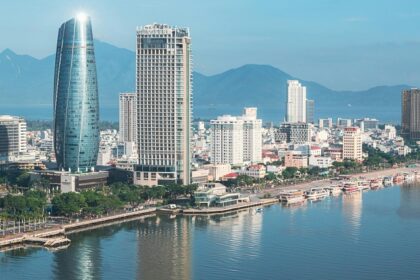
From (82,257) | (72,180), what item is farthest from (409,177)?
(82,257)

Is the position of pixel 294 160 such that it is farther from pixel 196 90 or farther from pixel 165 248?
pixel 196 90

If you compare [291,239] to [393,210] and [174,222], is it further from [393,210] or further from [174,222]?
[393,210]

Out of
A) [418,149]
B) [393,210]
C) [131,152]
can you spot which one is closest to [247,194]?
[393,210]

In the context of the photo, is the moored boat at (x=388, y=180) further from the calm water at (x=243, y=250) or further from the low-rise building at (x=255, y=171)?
the calm water at (x=243, y=250)

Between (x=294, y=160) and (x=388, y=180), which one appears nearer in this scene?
(x=388, y=180)

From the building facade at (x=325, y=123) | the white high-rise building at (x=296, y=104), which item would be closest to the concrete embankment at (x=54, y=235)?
the building facade at (x=325, y=123)
